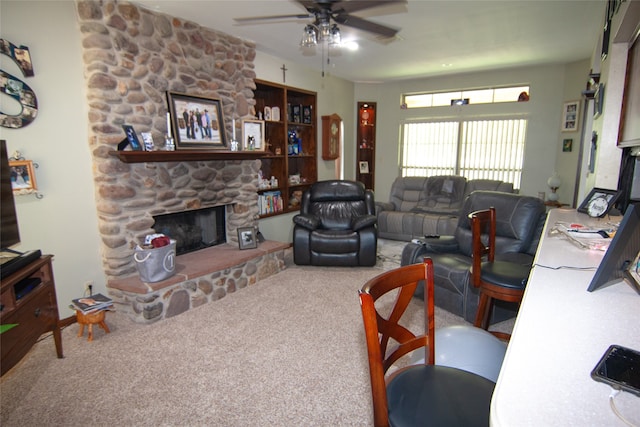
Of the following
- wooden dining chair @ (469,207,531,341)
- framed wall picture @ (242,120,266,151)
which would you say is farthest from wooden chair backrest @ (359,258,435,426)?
framed wall picture @ (242,120,266,151)

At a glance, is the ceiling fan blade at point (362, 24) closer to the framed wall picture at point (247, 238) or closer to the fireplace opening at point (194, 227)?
the framed wall picture at point (247, 238)

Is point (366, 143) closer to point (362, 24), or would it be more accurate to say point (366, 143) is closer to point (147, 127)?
point (362, 24)

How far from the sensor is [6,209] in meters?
2.17

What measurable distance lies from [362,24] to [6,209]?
2756 mm

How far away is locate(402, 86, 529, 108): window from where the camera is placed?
5832mm

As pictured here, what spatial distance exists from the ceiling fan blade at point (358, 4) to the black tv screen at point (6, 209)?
2312mm

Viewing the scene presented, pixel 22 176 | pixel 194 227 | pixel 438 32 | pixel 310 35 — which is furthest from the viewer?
pixel 194 227

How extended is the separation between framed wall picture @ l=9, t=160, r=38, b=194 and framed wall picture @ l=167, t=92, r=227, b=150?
1.15 meters

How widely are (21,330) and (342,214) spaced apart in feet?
11.5

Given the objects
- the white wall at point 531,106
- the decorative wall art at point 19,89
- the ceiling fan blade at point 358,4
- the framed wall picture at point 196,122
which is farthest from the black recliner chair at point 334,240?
the white wall at point 531,106

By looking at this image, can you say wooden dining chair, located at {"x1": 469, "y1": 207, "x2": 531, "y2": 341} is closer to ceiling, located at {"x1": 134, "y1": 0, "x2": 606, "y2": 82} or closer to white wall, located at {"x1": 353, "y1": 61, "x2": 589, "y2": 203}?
ceiling, located at {"x1": 134, "y1": 0, "x2": 606, "y2": 82}

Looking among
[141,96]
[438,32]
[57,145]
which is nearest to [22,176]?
[57,145]

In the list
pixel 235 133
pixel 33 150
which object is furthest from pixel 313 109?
pixel 33 150

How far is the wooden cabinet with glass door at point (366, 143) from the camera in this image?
6.88 meters
